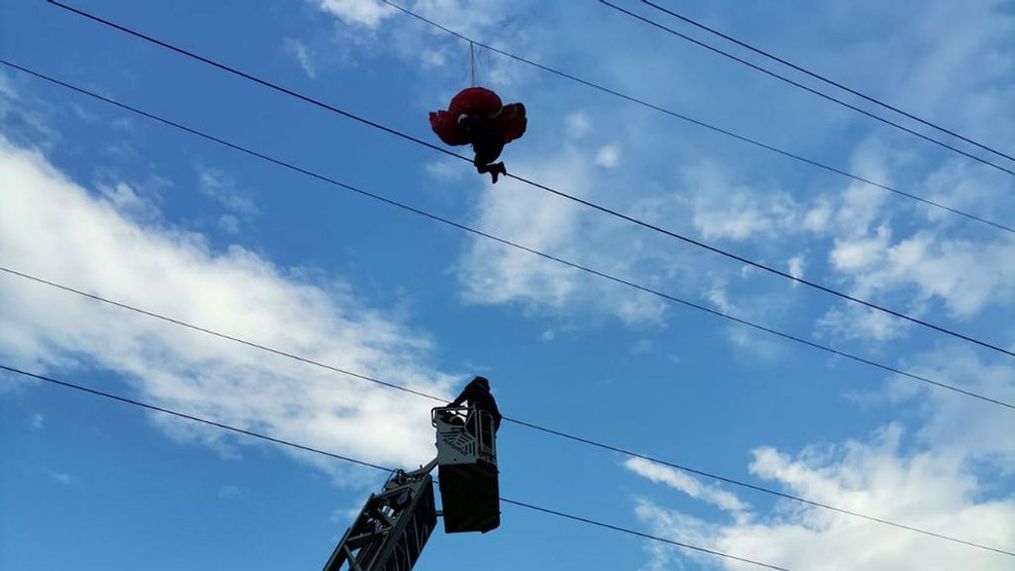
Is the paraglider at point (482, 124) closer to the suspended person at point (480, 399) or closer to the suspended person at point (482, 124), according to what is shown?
the suspended person at point (482, 124)

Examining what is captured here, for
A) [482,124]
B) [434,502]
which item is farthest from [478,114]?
[434,502]

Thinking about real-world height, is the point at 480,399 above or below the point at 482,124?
below

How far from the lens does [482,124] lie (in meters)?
10.4

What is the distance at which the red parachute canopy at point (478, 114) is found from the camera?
10.5 m

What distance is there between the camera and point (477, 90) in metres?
10.6

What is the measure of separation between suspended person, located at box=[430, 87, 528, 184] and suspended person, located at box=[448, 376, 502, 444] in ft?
11.9

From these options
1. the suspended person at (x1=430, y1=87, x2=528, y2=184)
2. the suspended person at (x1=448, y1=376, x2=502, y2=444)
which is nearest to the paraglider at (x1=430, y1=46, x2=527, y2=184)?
the suspended person at (x1=430, y1=87, x2=528, y2=184)

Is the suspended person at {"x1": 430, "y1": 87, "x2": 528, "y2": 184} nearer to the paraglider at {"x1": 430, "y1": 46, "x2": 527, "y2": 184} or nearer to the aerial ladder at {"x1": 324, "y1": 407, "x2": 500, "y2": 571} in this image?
the paraglider at {"x1": 430, "y1": 46, "x2": 527, "y2": 184}

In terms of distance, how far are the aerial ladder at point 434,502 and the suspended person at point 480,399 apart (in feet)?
0.44

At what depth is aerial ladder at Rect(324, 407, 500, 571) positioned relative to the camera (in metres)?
11.5

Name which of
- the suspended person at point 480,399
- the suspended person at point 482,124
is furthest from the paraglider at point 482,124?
the suspended person at point 480,399

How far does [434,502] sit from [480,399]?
1.68m

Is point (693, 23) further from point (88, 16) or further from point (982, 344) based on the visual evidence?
point (88, 16)

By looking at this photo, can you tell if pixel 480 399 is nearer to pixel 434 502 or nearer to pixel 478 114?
pixel 434 502
